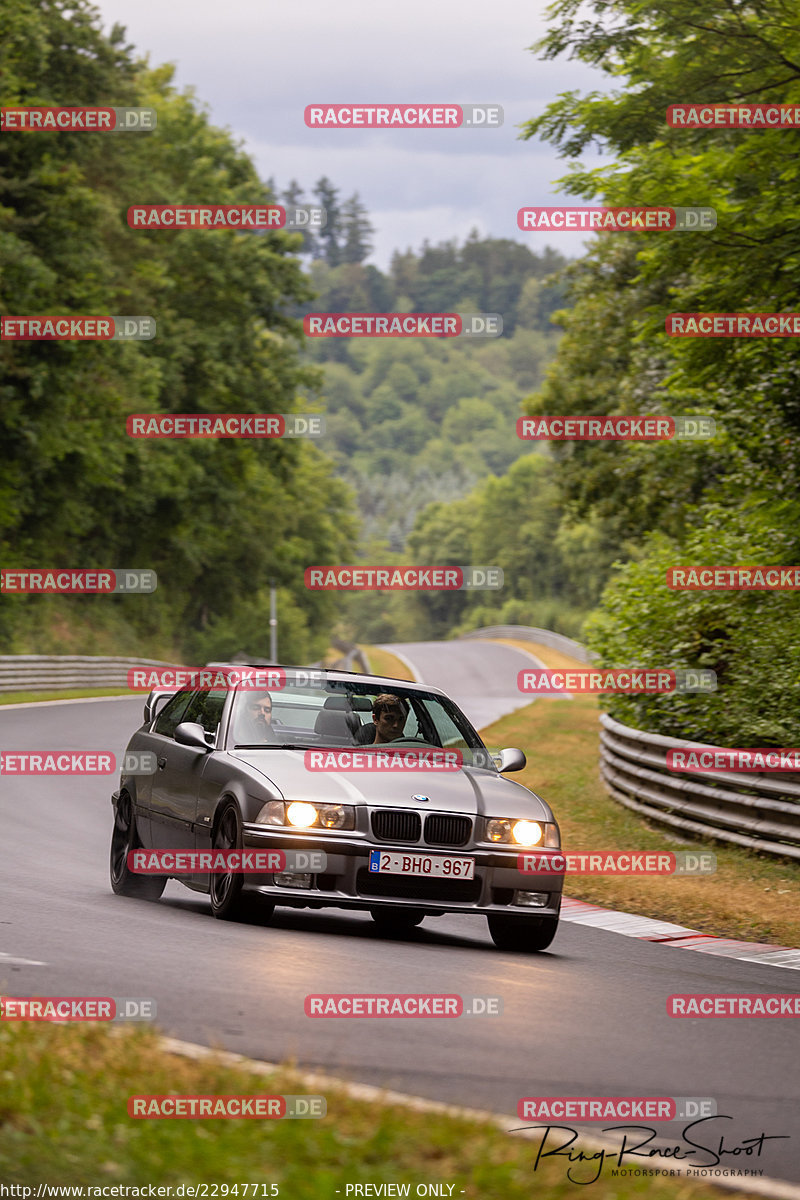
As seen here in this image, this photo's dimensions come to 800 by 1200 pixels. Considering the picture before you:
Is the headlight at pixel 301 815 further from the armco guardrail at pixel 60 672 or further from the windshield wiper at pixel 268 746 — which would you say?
the armco guardrail at pixel 60 672

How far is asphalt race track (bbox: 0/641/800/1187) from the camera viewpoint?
6.17 meters

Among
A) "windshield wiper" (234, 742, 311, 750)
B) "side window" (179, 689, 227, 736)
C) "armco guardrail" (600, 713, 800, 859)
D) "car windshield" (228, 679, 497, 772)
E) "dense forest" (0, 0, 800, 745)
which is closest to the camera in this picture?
"windshield wiper" (234, 742, 311, 750)

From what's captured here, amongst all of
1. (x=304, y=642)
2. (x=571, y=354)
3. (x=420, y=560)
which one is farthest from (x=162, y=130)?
(x=420, y=560)

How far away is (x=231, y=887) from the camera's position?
9695mm

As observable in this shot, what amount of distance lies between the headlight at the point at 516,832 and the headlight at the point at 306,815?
88 cm

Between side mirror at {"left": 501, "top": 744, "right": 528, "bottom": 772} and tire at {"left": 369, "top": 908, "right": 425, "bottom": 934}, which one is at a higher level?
side mirror at {"left": 501, "top": 744, "right": 528, "bottom": 772}

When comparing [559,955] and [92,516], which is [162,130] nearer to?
[92,516]

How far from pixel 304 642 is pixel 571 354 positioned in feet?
188

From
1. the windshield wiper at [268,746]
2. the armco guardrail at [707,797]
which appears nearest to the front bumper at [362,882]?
the windshield wiper at [268,746]

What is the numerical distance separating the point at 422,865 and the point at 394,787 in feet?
1.70

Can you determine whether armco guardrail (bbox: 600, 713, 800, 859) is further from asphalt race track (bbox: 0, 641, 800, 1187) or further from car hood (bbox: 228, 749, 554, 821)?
car hood (bbox: 228, 749, 554, 821)

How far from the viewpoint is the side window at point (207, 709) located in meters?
10.8

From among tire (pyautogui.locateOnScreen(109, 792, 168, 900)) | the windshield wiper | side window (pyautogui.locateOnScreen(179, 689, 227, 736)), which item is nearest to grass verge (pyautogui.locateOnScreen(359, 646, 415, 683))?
tire (pyautogui.locateOnScreen(109, 792, 168, 900))

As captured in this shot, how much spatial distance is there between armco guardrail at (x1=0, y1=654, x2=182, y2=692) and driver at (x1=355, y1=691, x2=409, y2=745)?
29.4m
